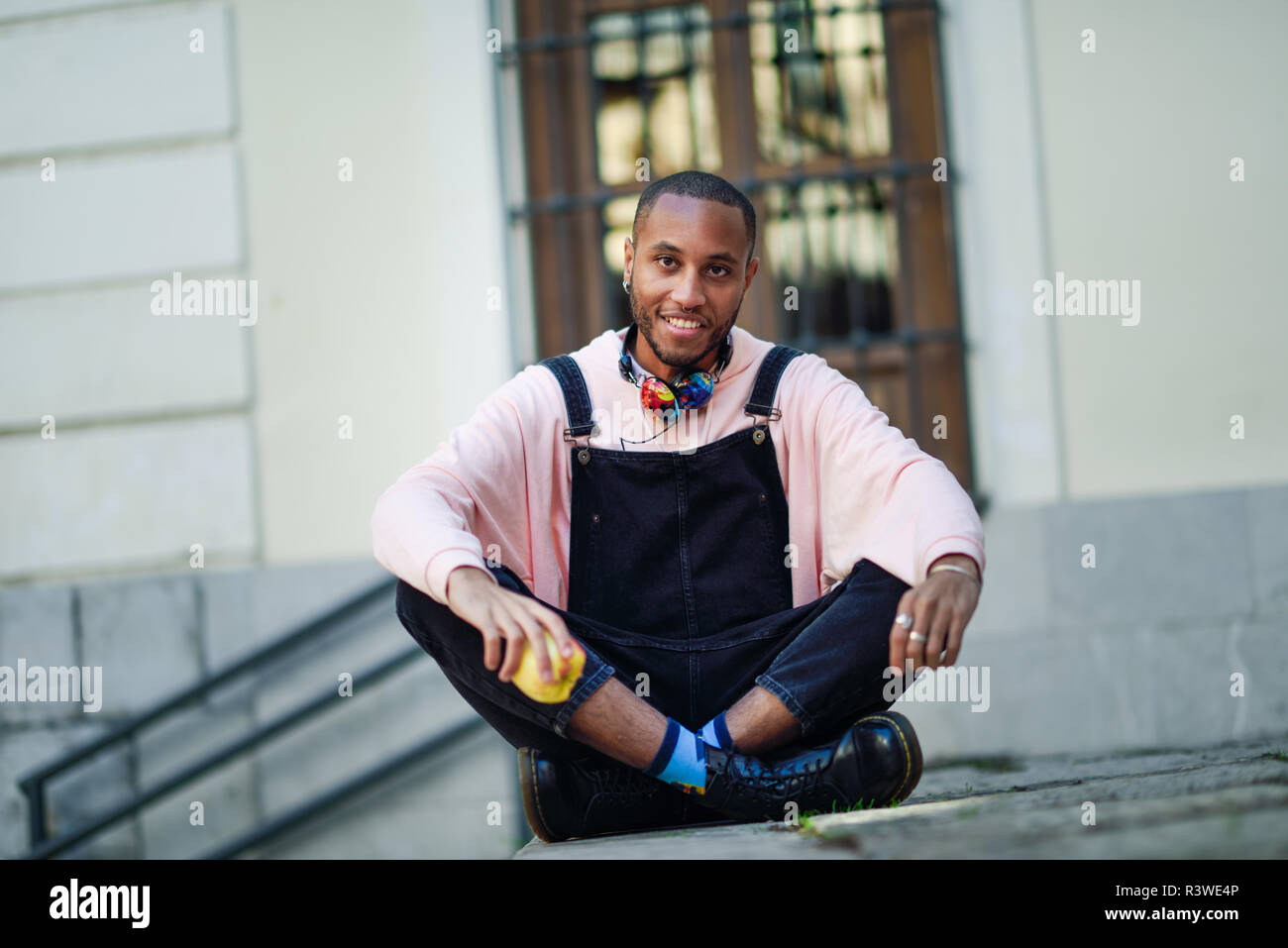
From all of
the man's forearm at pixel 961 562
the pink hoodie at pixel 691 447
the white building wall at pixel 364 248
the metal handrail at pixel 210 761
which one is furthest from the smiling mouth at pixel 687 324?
the metal handrail at pixel 210 761

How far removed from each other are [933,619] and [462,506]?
1040 millimetres

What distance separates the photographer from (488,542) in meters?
2.72

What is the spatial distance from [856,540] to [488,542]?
84 centimetres

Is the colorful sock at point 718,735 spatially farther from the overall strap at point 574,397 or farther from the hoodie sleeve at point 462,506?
the overall strap at point 574,397

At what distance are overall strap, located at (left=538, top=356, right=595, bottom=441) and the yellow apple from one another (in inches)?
26.9

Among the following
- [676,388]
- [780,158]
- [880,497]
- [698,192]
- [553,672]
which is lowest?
[553,672]

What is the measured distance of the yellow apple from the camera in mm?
2225

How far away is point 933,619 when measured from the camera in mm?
2264

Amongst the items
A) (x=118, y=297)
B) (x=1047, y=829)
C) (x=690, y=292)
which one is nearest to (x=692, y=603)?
(x=690, y=292)

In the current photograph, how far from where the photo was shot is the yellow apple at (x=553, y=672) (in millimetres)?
2225

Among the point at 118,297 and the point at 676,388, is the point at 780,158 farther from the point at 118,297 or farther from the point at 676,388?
the point at 118,297

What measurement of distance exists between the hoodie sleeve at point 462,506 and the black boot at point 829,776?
67 cm

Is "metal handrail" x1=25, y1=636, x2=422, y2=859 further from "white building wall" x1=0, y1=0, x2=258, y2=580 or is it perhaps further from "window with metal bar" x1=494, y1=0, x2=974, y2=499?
"window with metal bar" x1=494, y1=0, x2=974, y2=499
